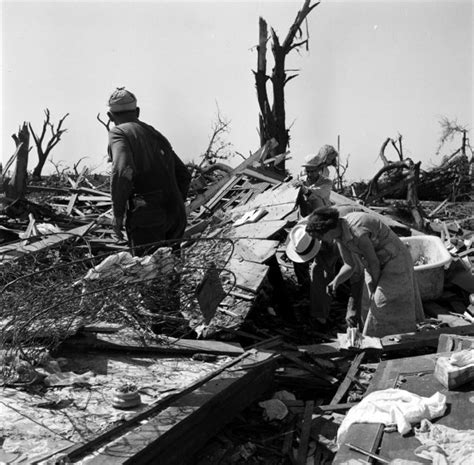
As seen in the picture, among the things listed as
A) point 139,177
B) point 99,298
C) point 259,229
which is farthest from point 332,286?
point 99,298

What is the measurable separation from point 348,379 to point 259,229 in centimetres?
303

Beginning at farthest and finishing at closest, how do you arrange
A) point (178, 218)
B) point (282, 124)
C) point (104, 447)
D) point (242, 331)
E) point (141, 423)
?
1. point (282, 124)
2. point (242, 331)
3. point (178, 218)
4. point (141, 423)
5. point (104, 447)

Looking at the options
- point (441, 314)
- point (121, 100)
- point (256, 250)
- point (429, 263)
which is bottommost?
point (441, 314)

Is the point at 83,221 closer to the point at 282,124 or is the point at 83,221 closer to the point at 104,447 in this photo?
the point at 282,124

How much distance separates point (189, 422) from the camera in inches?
158

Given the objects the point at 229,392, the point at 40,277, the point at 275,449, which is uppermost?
the point at 40,277

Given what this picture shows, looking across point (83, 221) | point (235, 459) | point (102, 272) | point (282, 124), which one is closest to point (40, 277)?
point (102, 272)

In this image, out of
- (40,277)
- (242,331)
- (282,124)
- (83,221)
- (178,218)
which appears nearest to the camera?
(40,277)

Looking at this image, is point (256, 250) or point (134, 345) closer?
point (134, 345)

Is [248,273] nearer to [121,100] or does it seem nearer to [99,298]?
[121,100]

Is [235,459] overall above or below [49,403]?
below

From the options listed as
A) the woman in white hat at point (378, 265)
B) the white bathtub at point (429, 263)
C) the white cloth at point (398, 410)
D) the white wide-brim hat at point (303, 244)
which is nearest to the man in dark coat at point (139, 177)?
the woman in white hat at point (378, 265)

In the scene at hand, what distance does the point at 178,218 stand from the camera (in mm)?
5910

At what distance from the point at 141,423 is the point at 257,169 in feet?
24.9
